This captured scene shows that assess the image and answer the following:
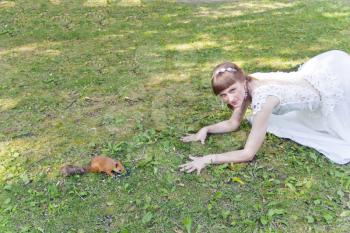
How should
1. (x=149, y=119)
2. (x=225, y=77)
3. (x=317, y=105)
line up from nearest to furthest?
(x=225, y=77), (x=317, y=105), (x=149, y=119)

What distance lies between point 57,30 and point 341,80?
3902mm

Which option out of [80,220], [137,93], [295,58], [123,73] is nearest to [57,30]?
[123,73]

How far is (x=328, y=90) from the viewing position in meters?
3.65

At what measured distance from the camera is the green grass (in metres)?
3.11

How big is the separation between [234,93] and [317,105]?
77 cm

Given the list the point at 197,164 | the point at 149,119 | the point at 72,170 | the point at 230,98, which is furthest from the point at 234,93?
the point at 72,170

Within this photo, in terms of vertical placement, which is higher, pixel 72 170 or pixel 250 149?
pixel 250 149

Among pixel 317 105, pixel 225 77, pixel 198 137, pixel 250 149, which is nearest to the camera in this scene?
pixel 225 77

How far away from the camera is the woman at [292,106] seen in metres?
3.37

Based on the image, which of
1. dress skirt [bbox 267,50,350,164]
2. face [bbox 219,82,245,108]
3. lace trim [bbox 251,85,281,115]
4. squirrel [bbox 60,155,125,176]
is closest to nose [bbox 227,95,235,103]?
face [bbox 219,82,245,108]

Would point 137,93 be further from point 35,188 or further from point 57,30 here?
point 57,30

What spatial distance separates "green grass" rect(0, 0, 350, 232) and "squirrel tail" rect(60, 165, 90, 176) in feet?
0.18

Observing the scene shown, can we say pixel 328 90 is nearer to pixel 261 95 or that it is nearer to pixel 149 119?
pixel 261 95

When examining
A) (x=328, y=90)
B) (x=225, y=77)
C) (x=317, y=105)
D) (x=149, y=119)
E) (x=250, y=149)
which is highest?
(x=225, y=77)
